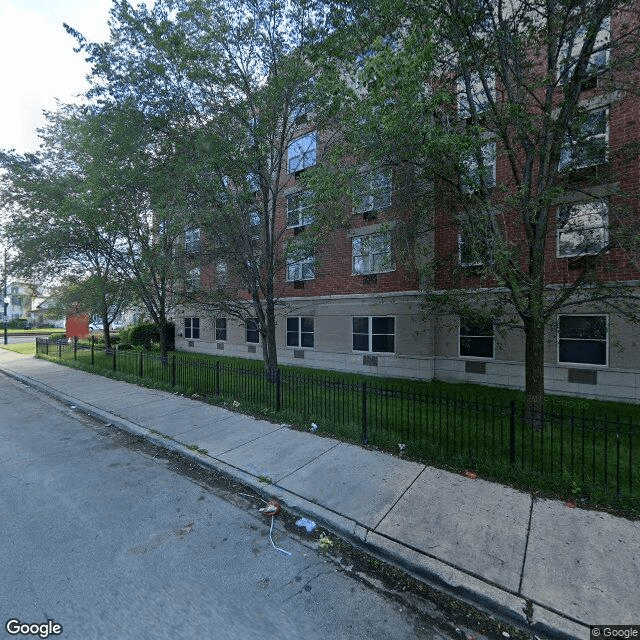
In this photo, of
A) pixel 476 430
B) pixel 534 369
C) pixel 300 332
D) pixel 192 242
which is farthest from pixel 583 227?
pixel 300 332

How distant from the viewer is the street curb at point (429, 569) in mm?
2775

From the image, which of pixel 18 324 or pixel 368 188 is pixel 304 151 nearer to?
pixel 368 188

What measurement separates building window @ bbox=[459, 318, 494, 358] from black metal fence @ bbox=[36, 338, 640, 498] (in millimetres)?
3095

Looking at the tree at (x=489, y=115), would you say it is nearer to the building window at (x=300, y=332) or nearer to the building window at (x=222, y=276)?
the building window at (x=222, y=276)

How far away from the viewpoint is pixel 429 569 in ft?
11.0

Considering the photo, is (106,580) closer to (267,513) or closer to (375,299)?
(267,513)

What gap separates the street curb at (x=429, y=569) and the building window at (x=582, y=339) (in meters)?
9.66

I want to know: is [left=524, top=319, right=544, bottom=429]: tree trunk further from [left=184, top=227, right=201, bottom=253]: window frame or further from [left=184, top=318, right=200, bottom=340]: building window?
[left=184, top=318, right=200, bottom=340]: building window

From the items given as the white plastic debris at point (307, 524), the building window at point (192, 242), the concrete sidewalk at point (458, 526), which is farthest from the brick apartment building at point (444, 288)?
the white plastic debris at point (307, 524)

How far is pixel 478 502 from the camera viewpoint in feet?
14.7

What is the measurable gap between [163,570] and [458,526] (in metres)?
3.22

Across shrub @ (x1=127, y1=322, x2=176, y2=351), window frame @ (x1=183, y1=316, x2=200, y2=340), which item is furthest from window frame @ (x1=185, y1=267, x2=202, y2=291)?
shrub @ (x1=127, y1=322, x2=176, y2=351)

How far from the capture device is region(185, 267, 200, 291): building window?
451 inches

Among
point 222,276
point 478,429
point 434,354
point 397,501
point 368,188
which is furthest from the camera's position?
point 434,354
